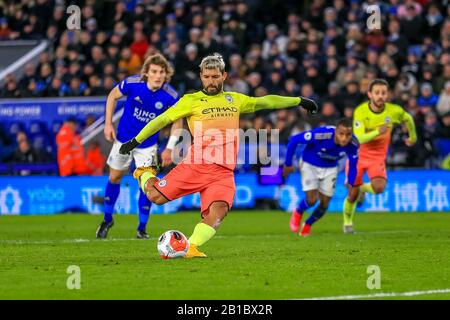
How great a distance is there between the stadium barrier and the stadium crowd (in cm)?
94

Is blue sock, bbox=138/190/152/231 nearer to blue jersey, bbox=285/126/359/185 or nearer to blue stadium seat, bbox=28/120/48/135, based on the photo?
blue jersey, bbox=285/126/359/185

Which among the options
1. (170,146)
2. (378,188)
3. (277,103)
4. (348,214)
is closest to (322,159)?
(348,214)

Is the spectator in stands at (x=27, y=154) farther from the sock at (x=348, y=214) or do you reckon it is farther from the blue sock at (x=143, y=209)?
the sock at (x=348, y=214)

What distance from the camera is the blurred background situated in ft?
77.9

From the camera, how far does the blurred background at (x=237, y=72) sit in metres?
23.8

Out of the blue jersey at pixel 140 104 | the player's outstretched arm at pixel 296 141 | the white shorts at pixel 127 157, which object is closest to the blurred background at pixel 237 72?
the player's outstretched arm at pixel 296 141

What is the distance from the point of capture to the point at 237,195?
24.1m

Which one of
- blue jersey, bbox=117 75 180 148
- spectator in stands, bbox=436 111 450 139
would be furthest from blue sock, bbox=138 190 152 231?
spectator in stands, bbox=436 111 450 139

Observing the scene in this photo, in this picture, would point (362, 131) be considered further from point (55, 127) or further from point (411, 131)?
point (55, 127)

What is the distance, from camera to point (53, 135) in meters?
26.8

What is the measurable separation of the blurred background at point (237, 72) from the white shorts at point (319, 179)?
5829 millimetres

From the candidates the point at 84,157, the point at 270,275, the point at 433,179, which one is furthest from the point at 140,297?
the point at 84,157

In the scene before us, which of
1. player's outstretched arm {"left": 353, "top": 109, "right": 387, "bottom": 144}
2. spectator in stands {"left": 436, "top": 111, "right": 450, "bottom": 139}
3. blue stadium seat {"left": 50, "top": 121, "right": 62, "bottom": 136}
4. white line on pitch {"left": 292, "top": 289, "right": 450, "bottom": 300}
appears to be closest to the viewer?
white line on pitch {"left": 292, "top": 289, "right": 450, "bottom": 300}

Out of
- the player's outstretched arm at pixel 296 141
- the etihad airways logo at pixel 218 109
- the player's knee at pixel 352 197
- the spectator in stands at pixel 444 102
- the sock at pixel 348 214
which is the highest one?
the spectator in stands at pixel 444 102
